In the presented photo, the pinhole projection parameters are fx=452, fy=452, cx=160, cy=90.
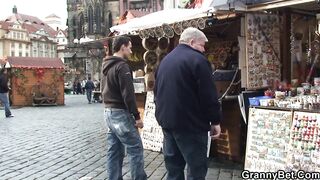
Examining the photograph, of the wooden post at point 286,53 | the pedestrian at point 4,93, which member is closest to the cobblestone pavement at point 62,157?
the wooden post at point 286,53

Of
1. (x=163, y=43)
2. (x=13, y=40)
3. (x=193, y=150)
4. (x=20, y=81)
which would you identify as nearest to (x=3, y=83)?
(x=20, y=81)

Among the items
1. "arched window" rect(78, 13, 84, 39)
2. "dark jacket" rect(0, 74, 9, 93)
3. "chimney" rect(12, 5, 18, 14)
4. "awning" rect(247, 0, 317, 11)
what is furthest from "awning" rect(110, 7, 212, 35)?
"chimney" rect(12, 5, 18, 14)

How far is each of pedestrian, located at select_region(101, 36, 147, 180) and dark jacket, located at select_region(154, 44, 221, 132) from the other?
0.96 metres

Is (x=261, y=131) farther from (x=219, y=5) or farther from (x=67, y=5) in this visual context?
(x=67, y=5)

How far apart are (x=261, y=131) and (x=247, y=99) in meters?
1.00

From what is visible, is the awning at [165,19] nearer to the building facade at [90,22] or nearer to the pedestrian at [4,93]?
the pedestrian at [4,93]

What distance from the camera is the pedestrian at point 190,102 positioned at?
4094 millimetres

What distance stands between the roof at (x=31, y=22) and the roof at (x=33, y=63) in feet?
307

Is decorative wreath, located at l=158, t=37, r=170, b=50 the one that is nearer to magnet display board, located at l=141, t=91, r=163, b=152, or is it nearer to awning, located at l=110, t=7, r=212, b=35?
awning, located at l=110, t=7, r=212, b=35

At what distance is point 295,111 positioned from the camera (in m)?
5.03

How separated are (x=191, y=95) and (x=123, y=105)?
1.31 metres

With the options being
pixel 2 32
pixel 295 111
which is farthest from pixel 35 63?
pixel 2 32

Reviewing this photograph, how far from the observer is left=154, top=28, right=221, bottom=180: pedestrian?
4094mm

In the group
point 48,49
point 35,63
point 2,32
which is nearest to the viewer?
point 35,63
